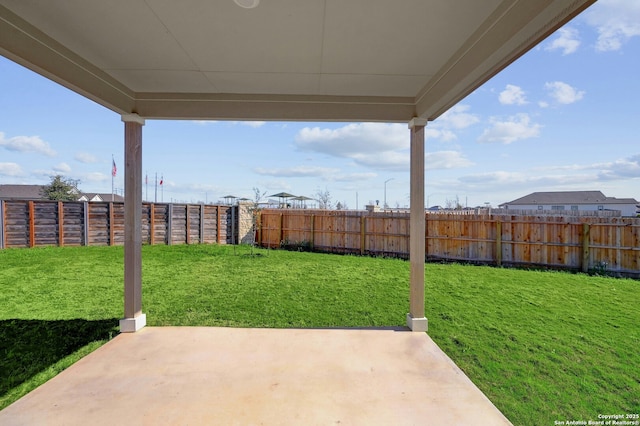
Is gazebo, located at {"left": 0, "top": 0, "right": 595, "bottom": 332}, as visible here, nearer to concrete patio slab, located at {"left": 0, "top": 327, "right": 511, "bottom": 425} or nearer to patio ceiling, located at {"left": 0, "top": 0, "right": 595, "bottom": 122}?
patio ceiling, located at {"left": 0, "top": 0, "right": 595, "bottom": 122}

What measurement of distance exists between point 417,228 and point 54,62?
12.1ft

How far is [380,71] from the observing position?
2883mm

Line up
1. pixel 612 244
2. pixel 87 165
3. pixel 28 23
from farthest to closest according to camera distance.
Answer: pixel 87 165
pixel 612 244
pixel 28 23

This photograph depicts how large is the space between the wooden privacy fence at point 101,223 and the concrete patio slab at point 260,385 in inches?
323

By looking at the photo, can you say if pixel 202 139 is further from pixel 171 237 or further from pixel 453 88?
pixel 453 88

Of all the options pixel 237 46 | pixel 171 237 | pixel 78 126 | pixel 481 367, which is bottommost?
pixel 481 367

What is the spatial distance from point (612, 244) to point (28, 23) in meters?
10.0

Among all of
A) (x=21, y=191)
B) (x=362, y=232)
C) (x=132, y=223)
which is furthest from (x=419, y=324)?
(x=21, y=191)

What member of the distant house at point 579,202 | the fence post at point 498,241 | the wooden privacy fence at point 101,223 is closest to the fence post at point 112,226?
the wooden privacy fence at point 101,223

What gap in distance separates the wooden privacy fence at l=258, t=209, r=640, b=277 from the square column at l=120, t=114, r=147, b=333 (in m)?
7.11

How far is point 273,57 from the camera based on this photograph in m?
2.62

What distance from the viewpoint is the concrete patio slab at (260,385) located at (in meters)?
2.05

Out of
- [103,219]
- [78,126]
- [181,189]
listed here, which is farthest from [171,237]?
[181,189]

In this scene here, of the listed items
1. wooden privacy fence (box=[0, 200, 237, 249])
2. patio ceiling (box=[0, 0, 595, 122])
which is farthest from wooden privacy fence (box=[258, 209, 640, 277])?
patio ceiling (box=[0, 0, 595, 122])
